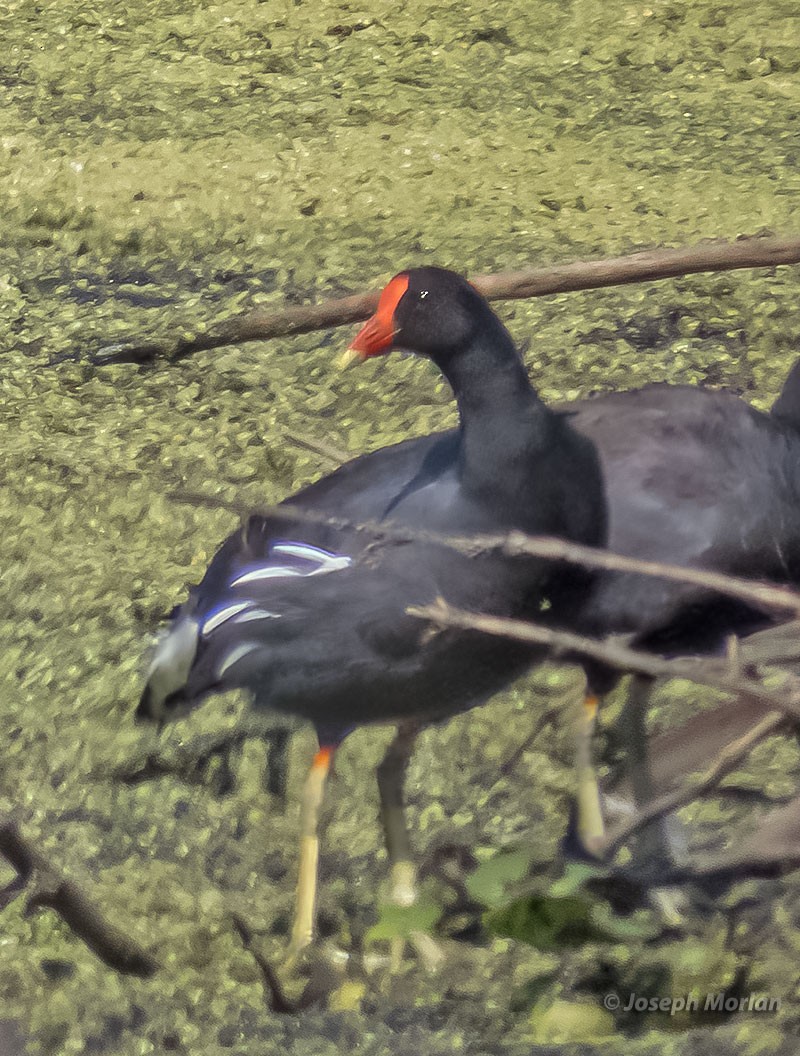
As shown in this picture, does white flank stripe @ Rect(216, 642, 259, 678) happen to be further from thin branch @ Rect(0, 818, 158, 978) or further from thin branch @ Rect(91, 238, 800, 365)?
thin branch @ Rect(91, 238, 800, 365)

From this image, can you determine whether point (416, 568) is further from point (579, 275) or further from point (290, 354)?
point (290, 354)

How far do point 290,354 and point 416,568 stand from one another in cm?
123

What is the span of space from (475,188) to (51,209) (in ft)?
2.66

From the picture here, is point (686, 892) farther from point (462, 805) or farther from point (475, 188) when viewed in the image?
point (475, 188)

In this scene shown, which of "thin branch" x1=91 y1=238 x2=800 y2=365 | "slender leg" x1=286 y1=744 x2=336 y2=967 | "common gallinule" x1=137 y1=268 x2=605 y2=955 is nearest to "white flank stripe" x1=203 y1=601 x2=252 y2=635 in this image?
"common gallinule" x1=137 y1=268 x2=605 y2=955

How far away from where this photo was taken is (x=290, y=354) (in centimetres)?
237

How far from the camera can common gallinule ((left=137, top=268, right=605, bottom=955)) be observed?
120 cm

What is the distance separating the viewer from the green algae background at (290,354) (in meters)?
1.39

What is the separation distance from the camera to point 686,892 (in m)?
1.40

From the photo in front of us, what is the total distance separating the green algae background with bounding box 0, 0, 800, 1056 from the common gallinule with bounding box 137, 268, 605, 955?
Answer: 0.29 meters

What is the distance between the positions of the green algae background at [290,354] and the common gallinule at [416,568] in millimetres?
292

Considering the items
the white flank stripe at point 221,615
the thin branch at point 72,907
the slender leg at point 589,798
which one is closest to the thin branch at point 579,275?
the white flank stripe at point 221,615

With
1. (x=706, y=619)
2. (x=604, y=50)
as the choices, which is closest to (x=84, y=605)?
(x=706, y=619)

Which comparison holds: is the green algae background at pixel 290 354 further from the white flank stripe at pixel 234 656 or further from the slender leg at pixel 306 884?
the white flank stripe at pixel 234 656
